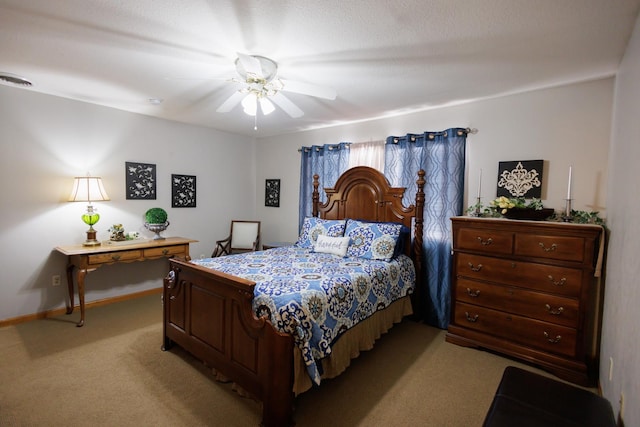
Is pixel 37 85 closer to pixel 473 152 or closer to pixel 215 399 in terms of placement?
pixel 215 399

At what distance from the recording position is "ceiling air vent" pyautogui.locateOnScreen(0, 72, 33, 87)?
2771 millimetres

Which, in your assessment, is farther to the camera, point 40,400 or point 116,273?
point 116,273

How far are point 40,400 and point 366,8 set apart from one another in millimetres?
3277

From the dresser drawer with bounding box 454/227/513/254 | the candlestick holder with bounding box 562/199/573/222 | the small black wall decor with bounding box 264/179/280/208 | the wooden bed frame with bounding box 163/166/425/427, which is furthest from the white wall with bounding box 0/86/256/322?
the candlestick holder with bounding box 562/199/573/222

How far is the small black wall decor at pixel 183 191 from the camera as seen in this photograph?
14.6 feet

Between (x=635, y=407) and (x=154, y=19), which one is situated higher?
(x=154, y=19)

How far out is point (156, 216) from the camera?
4020mm

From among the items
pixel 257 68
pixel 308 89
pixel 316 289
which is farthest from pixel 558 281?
pixel 257 68

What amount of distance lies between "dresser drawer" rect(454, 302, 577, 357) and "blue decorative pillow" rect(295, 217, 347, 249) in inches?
59.6

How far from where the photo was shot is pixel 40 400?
2074 millimetres

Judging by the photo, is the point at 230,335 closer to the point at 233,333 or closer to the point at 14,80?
A: the point at 233,333

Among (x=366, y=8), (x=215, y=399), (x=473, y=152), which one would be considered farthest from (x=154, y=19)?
(x=473, y=152)

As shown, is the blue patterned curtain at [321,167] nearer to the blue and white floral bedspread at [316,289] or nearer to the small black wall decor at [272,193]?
the small black wall decor at [272,193]

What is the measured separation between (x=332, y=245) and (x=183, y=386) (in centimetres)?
190
